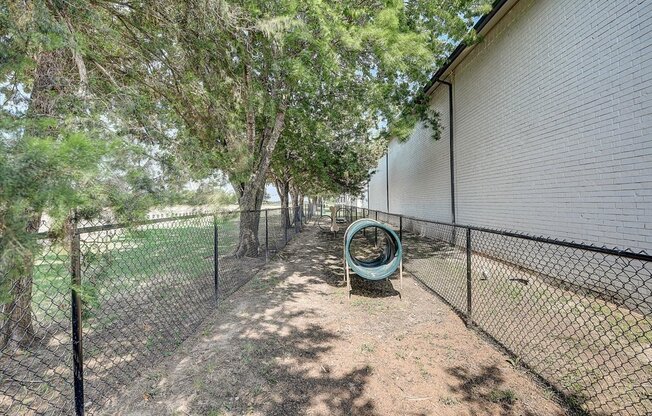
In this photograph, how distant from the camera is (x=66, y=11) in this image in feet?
10.2

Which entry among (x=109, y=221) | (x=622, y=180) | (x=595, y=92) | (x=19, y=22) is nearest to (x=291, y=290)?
(x=109, y=221)

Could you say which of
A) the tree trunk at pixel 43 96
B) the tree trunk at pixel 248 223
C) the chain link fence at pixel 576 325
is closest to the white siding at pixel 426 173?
the chain link fence at pixel 576 325

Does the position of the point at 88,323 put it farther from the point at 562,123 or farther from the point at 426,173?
the point at 426,173

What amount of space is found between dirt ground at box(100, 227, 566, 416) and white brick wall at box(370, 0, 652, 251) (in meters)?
3.02

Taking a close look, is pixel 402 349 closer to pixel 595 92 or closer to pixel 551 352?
pixel 551 352

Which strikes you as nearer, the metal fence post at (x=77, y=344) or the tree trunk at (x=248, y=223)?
the metal fence post at (x=77, y=344)

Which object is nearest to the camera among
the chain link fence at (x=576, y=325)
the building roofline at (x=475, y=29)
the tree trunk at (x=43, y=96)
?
the chain link fence at (x=576, y=325)

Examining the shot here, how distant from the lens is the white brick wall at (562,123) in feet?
13.4

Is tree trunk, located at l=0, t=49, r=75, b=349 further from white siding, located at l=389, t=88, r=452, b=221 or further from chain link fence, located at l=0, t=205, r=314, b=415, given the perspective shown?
white siding, located at l=389, t=88, r=452, b=221

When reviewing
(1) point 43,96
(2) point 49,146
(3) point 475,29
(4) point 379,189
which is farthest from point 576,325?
(4) point 379,189

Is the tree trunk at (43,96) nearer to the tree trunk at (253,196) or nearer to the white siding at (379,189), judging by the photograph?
the tree trunk at (253,196)

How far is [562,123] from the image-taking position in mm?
5359

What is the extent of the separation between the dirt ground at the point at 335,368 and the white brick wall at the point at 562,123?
302 centimetres

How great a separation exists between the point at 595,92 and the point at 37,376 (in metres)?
7.88
